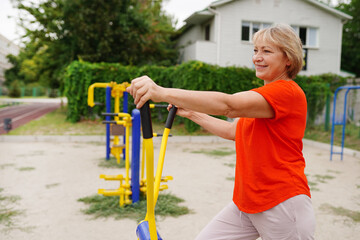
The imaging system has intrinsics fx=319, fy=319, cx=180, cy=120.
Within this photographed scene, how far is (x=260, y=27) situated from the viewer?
15.1 m

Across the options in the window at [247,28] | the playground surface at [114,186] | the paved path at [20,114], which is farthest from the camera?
the window at [247,28]

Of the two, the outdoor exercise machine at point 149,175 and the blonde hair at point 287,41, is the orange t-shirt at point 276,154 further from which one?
the outdoor exercise machine at point 149,175

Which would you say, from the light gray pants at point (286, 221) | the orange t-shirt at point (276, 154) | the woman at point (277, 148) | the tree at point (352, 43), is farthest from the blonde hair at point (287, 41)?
the tree at point (352, 43)

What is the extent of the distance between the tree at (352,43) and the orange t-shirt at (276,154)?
26.8 meters

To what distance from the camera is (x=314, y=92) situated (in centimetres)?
1122

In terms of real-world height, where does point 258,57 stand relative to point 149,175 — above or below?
above

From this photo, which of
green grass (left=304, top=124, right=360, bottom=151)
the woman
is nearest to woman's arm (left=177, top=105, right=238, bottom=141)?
the woman

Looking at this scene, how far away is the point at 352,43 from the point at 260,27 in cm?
1420

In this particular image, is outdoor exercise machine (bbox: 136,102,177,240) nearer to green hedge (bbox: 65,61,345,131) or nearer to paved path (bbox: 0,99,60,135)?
green hedge (bbox: 65,61,345,131)

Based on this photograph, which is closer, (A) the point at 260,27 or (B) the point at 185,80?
(B) the point at 185,80

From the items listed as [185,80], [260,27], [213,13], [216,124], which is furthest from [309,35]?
[216,124]

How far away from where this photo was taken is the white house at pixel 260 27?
1524 cm

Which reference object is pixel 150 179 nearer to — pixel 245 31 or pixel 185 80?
pixel 185 80

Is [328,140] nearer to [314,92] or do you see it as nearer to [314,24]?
[314,92]
